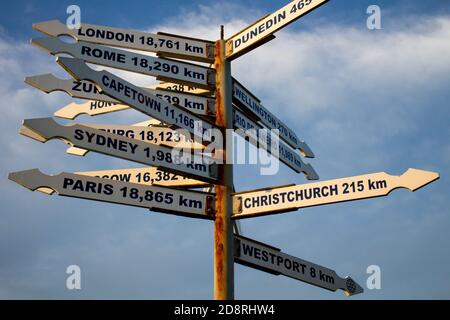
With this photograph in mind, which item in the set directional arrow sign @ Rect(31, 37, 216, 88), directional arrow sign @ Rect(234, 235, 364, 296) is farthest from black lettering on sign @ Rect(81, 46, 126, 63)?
directional arrow sign @ Rect(234, 235, 364, 296)

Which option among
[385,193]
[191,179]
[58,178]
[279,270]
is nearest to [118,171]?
[191,179]

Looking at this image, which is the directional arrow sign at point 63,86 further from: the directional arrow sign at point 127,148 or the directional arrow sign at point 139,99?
the directional arrow sign at point 127,148

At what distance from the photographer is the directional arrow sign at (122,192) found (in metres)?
5.83

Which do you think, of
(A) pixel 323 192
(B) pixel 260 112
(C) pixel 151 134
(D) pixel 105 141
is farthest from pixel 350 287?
(D) pixel 105 141

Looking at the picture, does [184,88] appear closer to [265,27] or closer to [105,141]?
[265,27]

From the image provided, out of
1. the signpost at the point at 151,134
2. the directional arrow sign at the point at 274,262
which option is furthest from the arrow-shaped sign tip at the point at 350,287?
the signpost at the point at 151,134

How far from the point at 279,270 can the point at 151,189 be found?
1544 millimetres

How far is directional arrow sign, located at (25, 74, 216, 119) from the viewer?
691 centimetres

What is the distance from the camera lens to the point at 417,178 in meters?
5.90

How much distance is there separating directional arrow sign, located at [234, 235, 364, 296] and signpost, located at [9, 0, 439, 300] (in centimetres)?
1

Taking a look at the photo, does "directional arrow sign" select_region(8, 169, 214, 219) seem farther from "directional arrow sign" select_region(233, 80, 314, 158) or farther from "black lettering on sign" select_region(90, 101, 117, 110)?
"black lettering on sign" select_region(90, 101, 117, 110)

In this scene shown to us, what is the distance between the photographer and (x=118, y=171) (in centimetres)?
719

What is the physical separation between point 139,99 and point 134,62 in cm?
81
